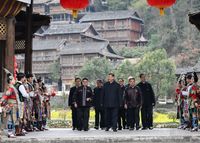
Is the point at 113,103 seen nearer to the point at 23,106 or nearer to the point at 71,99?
the point at 71,99

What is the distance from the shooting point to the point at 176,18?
3088 inches

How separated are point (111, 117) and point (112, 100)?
0.60 metres

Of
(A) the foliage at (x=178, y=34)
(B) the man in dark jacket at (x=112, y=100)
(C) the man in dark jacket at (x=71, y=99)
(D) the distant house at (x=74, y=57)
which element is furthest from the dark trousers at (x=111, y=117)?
(A) the foliage at (x=178, y=34)

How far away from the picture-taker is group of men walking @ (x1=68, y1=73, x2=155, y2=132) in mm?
16297

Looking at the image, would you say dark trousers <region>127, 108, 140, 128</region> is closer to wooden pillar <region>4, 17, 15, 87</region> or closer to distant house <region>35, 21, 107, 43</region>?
wooden pillar <region>4, 17, 15, 87</region>

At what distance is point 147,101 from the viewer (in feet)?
56.1

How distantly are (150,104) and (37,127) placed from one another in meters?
3.62

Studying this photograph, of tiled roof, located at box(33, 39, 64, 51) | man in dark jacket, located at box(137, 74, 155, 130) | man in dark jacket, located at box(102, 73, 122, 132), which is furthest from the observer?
tiled roof, located at box(33, 39, 64, 51)

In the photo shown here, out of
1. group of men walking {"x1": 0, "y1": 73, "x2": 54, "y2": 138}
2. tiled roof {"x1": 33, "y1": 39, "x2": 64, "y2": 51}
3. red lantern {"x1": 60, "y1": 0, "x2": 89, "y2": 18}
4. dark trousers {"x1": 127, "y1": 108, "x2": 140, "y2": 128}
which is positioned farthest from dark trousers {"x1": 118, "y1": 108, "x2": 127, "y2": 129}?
tiled roof {"x1": 33, "y1": 39, "x2": 64, "y2": 51}

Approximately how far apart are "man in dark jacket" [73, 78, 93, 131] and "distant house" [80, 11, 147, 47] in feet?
211

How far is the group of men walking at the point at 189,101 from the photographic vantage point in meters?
15.3

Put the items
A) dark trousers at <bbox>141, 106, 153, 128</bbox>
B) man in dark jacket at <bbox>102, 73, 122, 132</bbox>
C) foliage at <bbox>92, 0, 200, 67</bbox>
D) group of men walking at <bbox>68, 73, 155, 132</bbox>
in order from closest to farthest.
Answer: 1. man in dark jacket at <bbox>102, 73, 122, 132</bbox>
2. group of men walking at <bbox>68, 73, 155, 132</bbox>
3. dark trousers at <bbox>141, 106, 153, 128</bbox>
4. foliage at <bbox>92, 0, 200, 67</bbox>

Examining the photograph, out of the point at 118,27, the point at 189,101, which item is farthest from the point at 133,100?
the point at 118,27

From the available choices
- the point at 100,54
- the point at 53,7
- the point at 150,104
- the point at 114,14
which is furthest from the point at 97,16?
the point at 150,104
